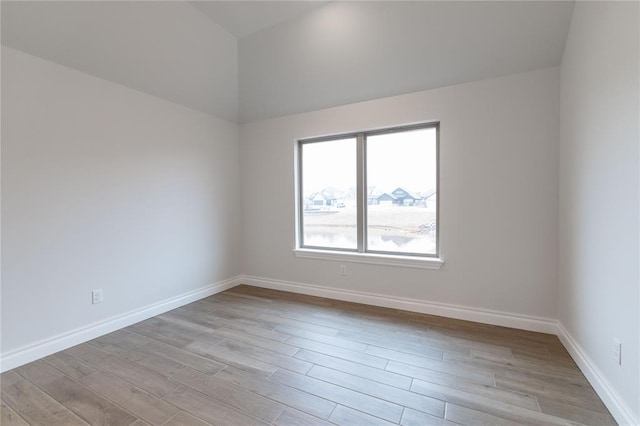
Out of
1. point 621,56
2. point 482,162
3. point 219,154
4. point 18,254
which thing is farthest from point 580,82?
point 18,254

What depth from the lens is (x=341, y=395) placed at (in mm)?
1658

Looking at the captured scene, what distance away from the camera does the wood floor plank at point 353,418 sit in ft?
4.73

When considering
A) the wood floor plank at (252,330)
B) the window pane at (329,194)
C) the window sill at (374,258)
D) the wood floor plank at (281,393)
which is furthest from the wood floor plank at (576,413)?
the window pane at (329,194)

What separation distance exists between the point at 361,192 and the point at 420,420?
2.35 m

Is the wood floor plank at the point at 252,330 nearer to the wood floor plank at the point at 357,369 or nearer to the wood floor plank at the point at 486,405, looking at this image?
the wood floor plank at the point at 357,369

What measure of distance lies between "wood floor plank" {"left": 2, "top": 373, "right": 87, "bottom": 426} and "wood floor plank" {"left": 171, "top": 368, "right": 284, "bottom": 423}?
1.78 ft

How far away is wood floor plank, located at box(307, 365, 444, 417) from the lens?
1.56 meters

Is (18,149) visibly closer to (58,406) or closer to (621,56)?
(58,406)

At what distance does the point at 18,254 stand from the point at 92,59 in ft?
5.52

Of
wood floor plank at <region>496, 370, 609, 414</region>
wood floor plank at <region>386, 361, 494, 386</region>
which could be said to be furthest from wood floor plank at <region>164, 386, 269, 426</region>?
wood floor plank at <region>496, 370, 609, 414</region>

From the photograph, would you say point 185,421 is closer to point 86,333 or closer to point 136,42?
point 86,333

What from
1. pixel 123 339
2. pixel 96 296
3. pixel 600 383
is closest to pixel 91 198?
pixel 96 296

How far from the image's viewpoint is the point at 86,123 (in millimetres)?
2371

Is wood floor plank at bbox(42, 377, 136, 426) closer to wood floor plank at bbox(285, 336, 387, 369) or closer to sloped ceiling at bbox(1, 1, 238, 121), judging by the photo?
wood floor plank at bbox(285, 336, 387, 369)
